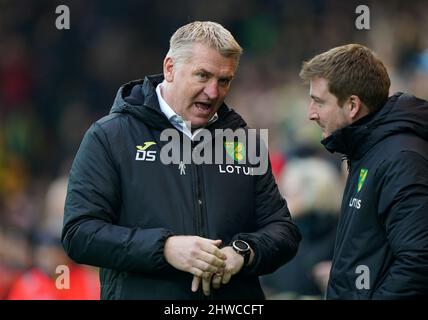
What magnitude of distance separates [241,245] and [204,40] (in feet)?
2.79

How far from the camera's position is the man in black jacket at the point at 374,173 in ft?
12.4

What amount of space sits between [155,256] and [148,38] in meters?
8.95

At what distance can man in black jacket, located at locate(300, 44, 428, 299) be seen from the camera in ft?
12.4

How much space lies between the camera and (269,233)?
161 inches

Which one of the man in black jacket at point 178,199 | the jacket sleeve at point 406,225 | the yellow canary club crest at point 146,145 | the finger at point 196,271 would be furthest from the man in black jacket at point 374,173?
the yellow canary club crest at point 146,145

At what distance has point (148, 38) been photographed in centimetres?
1255

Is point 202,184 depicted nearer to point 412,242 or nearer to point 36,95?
point 412,242

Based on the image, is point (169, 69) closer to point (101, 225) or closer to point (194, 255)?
point (101, 225)

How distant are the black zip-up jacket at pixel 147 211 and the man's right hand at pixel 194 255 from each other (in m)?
0.05

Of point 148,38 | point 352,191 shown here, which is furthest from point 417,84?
point 148,38

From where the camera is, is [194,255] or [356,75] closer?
[194,255]

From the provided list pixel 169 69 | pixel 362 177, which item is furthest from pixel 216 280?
pixel 169 69

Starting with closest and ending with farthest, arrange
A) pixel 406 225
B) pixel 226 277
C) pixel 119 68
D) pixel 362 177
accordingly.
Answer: pixel 406 225
pixel 226 277
pixel 362 177
pixel 119 68

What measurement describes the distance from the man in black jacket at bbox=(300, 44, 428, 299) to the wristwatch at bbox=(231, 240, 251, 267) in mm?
407
